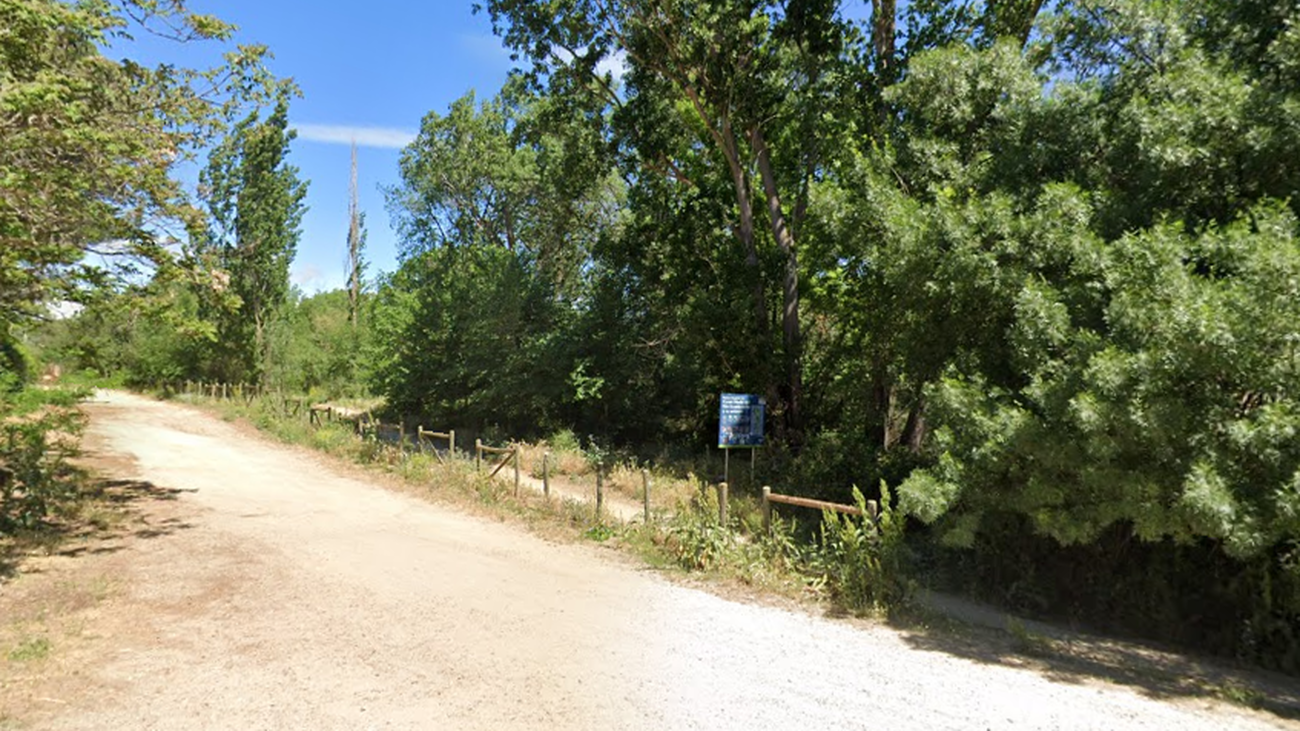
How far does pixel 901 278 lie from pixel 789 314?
7.38 meters

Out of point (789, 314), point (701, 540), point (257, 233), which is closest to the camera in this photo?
point (701, 540)

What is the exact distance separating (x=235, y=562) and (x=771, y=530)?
288 inches

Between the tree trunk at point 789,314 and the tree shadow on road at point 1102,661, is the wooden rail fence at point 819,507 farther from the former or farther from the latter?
the tree trunk at point 789,314

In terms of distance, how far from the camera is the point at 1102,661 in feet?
24.0

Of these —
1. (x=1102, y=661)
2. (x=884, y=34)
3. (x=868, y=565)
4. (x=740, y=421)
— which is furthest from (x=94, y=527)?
(x=884, y=34)

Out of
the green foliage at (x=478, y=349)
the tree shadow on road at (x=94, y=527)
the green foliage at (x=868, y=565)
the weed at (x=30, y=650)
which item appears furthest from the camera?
the green foliage at (x=478, y=349)

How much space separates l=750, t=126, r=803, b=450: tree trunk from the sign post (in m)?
3.06

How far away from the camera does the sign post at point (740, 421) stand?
45.9 ft

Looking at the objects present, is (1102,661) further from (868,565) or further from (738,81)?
(738,81)

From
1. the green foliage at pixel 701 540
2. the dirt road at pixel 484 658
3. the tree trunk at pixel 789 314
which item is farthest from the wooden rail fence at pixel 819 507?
the tree trunk at pixel 789 314

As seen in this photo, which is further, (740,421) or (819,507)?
(740,421)

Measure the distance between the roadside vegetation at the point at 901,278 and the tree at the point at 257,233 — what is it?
20109 mm

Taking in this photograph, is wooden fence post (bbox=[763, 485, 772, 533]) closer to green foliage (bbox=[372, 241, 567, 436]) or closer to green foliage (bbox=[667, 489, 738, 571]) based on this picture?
green foliage (bbox=[667, 489, 738, 571])

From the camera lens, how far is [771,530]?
404 inches
